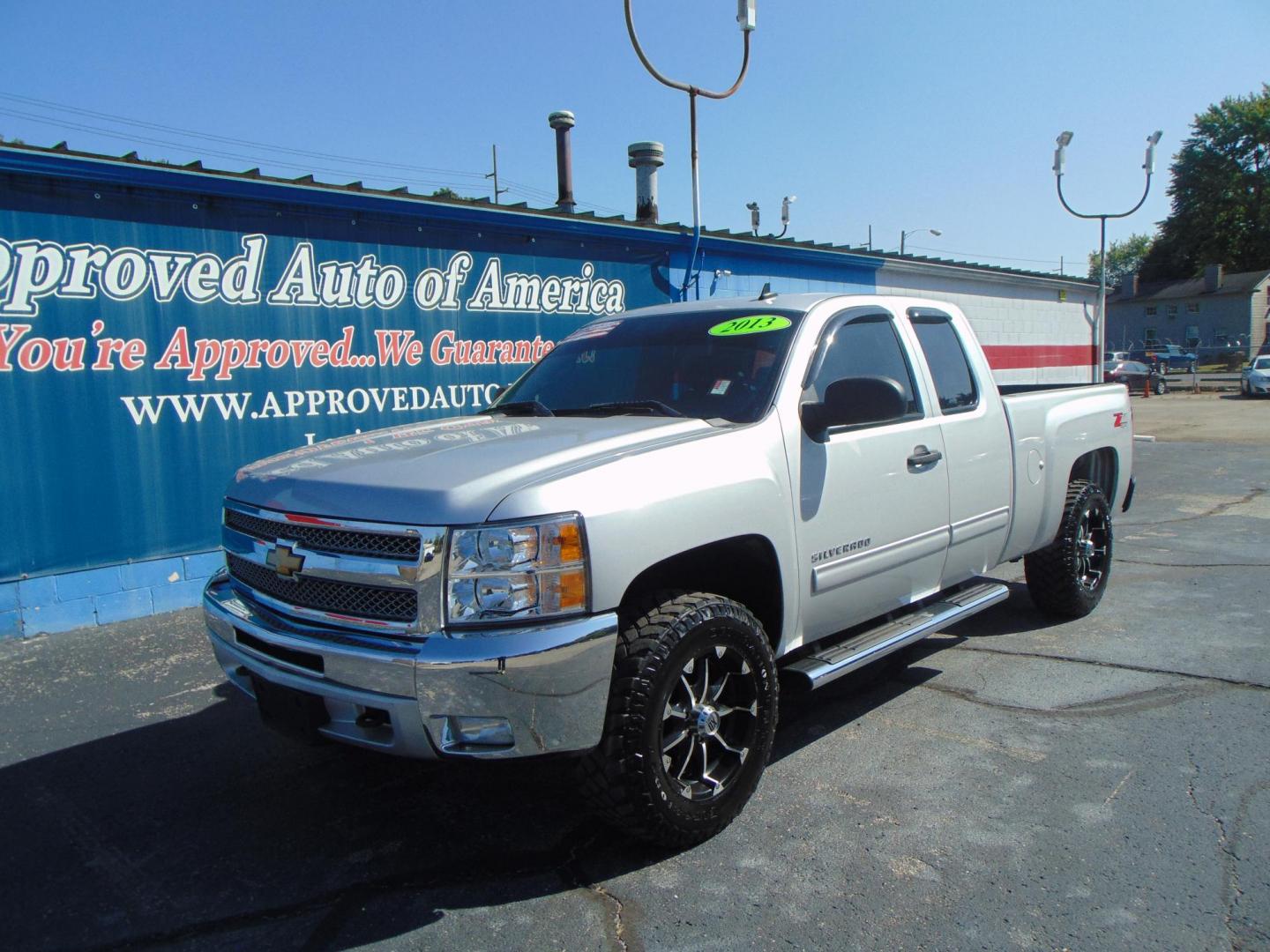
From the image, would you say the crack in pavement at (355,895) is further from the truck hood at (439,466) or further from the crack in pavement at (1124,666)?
the crack in pavement at (1124,666)

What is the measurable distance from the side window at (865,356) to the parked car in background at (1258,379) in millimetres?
32827

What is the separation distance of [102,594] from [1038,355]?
16.9m

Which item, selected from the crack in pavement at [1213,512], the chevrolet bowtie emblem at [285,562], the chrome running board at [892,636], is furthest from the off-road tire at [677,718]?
the crack in pavement at [1213,512]

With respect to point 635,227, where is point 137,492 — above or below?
below

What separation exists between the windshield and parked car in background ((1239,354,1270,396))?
33.5 metres

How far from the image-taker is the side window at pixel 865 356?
4.02 m

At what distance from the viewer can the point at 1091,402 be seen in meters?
5.85

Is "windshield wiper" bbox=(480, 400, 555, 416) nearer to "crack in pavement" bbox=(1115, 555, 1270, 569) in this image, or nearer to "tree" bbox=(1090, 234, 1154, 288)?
"crack in pavement" bbox=(1115, 555, 1270, 569)

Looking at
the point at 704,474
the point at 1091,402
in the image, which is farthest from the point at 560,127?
the point at 704,474

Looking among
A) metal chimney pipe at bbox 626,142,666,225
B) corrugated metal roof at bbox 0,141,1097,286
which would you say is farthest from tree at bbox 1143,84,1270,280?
metal chimney pipe at bbox 626,142,666,225

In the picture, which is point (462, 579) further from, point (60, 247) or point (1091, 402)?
point (60, 247)

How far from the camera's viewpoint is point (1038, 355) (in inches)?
714

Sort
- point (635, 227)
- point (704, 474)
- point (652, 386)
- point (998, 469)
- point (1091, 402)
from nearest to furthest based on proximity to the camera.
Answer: point (704, 474) < point (652, 386) < point (998, 469) < point (1091, 402) < point (635, 227)

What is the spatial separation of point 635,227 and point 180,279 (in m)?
4.76
